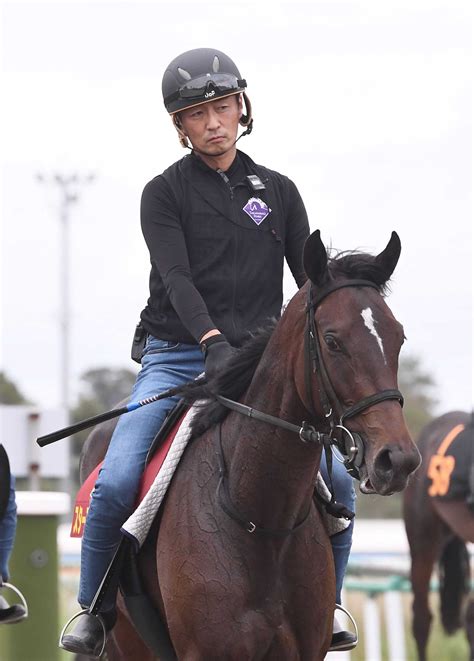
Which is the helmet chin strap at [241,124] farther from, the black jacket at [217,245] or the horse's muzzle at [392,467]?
the horse's muzzle at [392,467]

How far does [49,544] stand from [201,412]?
3.70 meters

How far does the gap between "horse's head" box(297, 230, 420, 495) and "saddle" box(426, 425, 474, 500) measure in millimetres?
7962

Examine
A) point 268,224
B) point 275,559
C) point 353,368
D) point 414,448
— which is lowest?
point 275,559

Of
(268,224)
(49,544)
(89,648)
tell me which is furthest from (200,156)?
(49,544)

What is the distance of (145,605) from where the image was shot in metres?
5.92

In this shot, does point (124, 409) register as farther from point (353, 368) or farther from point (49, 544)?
point (49, 544)

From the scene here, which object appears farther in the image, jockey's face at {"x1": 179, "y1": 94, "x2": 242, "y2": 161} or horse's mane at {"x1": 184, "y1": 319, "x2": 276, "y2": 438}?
jockey's face at {"x1": 179, "y1": 94, "x2": 242, "y2": 161}

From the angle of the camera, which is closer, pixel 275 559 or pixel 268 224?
pixel 275 559

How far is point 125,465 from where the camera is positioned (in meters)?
5.88

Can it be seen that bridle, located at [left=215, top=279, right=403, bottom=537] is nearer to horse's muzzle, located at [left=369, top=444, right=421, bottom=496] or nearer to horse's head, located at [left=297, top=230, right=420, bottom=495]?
horse's head, located at [left=297, top=230, right=420, bottom=495]

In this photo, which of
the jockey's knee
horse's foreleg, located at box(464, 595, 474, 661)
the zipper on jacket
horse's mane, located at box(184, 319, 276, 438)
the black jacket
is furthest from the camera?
horse's foreleg, located at box(464, 595, 474, 661)

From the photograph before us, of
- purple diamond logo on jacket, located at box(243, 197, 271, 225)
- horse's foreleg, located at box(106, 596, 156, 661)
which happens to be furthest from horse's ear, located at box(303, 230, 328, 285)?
horse's foreleg, located at box(106, 596, 156, 661)

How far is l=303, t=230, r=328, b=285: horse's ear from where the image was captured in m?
4.99

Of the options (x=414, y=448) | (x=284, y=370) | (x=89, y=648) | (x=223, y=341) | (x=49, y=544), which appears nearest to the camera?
(x=414, y=448)
